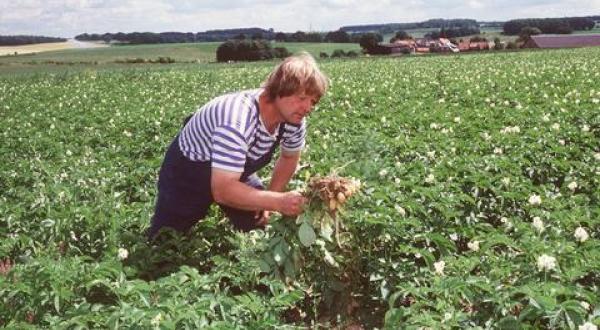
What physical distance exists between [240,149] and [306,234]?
0.63 meters

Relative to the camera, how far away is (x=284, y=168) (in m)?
4.62

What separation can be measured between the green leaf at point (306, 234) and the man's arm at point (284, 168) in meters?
0.95

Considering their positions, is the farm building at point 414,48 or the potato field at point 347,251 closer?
the potato field at point 347,251

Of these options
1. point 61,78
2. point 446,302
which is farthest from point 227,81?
point 446,302

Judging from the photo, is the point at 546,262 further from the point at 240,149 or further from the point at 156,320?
the point at 156,320

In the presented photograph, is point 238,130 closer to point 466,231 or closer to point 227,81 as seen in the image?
point 466,231

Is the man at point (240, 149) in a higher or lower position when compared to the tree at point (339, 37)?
lower

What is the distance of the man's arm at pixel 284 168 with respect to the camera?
4562mm

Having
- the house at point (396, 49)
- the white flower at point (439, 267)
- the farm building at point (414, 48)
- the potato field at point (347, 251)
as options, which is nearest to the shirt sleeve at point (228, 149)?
the potato field at point (347, 251)

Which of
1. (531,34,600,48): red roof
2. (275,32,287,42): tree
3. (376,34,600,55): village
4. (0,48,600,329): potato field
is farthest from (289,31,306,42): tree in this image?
(0,48,600,329): potato field

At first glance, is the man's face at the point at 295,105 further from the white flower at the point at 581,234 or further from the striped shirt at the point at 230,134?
the white flower at the point at 581,234

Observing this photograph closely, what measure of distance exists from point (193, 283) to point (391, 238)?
1.47 meters

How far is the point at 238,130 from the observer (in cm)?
372

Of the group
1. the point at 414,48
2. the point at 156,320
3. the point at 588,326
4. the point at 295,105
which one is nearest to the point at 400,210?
the point at 295,105
